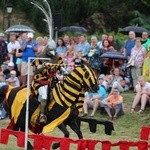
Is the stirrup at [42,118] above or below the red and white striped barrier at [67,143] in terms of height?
above

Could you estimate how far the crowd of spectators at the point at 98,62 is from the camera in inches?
678

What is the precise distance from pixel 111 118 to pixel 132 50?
7.16 feet

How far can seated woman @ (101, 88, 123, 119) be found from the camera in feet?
54.9

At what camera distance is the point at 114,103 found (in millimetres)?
16719

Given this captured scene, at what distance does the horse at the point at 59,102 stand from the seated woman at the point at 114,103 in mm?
4257

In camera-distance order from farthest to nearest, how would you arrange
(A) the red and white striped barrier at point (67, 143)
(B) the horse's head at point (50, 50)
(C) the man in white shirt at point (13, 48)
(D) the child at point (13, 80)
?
(C) the man in white shirt at point (13, 48)
(D) the child at point (13, 80)
(B) the horse's head at point (50, 50)
(A) the red and white striped barrier at point (67, 143)

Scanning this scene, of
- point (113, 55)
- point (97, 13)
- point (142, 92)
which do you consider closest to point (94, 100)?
point (142, 92)

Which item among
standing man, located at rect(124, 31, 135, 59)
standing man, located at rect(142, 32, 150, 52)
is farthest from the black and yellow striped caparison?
standing man, located at rect(124, 31, 135, 59)

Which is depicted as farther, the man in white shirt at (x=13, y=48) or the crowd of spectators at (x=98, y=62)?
the man in white shirt at (x=13, y=48)

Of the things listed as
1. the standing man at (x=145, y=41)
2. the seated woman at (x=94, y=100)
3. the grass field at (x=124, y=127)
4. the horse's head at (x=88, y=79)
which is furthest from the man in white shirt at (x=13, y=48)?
the horse's head at (x=88, y=79)

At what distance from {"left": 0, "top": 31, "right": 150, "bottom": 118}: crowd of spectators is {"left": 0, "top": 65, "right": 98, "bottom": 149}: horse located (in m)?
4.48

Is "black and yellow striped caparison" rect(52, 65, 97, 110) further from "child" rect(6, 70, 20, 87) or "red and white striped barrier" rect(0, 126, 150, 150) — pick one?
"child" rect(6, 70, 20, 87)

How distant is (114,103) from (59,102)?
14.9 feet

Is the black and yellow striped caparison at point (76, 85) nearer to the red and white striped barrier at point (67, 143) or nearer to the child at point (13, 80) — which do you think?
the red and white striped barrier at point (67, 143)
